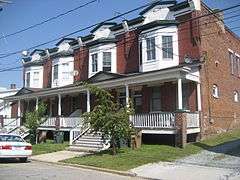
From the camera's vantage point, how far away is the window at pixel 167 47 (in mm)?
26016

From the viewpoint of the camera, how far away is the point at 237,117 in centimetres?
3073

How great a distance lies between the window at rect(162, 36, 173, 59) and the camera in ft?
85.4

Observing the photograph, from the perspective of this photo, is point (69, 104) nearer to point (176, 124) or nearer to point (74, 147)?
point (74, 147)

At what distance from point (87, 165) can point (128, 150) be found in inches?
156

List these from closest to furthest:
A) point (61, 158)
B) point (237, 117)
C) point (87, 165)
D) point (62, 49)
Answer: point (87, 165)
point (61, 158)
point (237, 117)
point (62, 49)

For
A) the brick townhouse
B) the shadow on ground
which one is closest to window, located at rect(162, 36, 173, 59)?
the brick townhouse

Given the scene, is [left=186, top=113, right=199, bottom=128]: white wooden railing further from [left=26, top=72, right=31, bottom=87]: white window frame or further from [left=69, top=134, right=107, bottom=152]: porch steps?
[left=26, top=72, right=31, bottom=87]: white window frame

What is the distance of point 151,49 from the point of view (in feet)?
87.6

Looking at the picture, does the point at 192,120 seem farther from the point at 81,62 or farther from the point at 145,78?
the point at 81,62

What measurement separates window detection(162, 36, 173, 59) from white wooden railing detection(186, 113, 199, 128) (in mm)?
5001

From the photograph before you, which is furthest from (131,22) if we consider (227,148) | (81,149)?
(227,148)

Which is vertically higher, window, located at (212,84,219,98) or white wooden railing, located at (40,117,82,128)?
window, located at (212,84,219,98)

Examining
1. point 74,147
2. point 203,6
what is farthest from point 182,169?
point 203,6

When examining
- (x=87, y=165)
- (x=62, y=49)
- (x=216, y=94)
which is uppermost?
(x=62, y=49)
